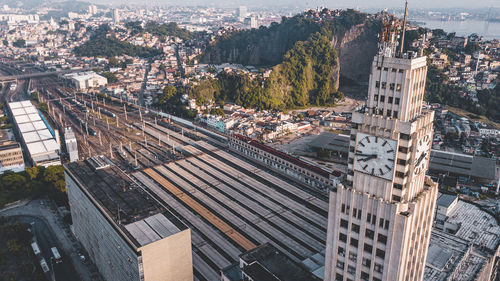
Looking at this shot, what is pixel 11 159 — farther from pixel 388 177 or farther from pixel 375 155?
pixel 388 177

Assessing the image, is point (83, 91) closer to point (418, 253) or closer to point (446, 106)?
point (446, 106)

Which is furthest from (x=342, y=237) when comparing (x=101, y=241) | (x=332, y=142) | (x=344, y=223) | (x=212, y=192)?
(x=332, y=142)

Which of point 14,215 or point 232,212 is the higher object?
point 232,212

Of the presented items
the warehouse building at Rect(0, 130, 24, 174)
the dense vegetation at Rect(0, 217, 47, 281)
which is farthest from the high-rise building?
the warehouse building at Rect(0, 130, 24, 174)

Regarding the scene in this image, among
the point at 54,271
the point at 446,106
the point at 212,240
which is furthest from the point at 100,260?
the point at 446,106

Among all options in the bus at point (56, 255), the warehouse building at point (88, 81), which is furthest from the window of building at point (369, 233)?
the warehouse building at point (88, 81)

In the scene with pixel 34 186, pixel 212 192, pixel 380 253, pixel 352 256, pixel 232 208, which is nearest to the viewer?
pixel 380 253
